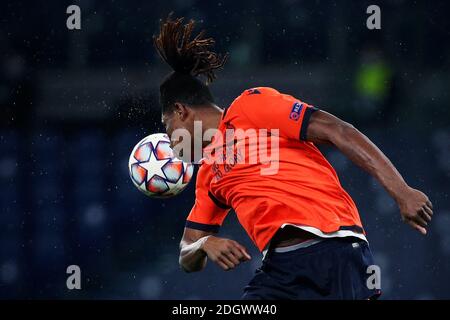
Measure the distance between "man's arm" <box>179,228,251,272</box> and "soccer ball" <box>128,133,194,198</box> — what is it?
76 centimetres

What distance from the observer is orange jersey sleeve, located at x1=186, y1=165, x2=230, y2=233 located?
120 inches

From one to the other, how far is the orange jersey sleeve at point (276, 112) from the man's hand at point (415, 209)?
459mm

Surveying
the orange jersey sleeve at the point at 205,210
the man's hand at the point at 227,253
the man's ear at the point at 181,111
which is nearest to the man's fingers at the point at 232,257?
the man's hand at the point at 227,253

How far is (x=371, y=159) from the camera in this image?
245cm

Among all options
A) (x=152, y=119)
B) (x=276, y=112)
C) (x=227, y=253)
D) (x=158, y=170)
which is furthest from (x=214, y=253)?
(x=152, y=119)

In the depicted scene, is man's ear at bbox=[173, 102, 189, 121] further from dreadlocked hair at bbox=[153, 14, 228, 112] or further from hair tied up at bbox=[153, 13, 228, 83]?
hair tied up at bbox=[153, 13, 228, 83]

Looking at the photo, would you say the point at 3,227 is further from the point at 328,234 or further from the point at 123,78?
the point at 328,234

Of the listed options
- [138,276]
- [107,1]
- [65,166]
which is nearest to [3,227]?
[65,166]

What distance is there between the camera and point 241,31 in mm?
6172

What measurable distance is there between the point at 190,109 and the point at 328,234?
0.76 meters

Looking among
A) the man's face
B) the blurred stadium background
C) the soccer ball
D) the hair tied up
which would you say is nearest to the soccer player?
the man's face

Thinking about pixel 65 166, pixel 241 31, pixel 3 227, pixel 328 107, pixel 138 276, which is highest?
pixel 241 31

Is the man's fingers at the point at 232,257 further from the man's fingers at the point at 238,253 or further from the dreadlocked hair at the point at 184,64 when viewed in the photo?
the dreadlocked hair at the point at 184,64

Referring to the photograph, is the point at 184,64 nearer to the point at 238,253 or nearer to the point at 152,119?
the point at 238,253
